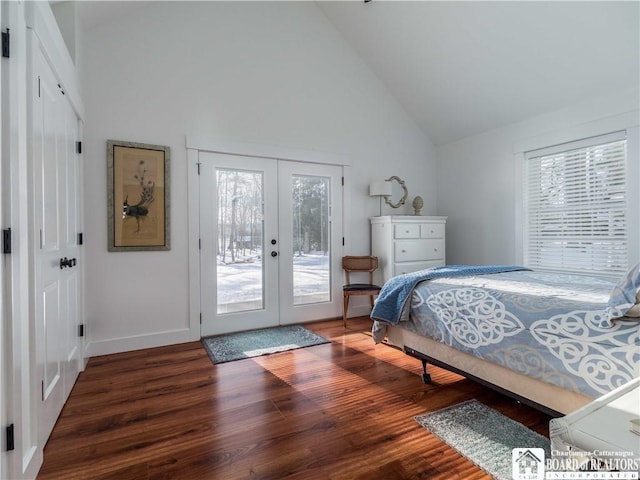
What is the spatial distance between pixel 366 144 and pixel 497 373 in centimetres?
332

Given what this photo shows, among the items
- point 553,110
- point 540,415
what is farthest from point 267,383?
point 553,110

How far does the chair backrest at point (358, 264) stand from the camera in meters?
4.18

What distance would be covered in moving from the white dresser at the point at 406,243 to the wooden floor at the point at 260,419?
1.47 m

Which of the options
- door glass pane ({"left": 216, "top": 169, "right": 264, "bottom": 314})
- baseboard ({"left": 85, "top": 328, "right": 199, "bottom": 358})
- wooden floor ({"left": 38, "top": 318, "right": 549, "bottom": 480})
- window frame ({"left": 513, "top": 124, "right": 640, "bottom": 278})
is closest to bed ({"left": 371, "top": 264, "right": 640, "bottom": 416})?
wooden floor ({"left": 38, "top": 318, "right": 549, "bottom": 480})

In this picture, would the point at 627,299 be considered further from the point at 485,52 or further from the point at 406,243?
the point at 485,52

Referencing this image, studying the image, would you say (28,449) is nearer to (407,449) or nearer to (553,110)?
(407,449)

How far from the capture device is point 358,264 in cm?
420

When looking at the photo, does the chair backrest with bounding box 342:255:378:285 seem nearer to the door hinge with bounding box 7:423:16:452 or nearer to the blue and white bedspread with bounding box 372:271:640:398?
the blue and white bedspread with bounding box 372:271:640:398

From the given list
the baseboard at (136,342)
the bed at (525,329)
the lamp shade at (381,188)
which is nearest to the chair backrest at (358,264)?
the lamp shade at (381,188)

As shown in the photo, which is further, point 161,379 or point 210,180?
point 210,180

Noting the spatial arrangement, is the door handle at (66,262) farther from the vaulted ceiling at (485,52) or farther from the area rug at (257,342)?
the vaulted ceiling at (485,52)

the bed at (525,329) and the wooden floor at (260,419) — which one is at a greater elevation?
the bed at (525,329)

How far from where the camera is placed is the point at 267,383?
239 cm

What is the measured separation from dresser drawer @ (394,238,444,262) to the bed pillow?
2710 mm
